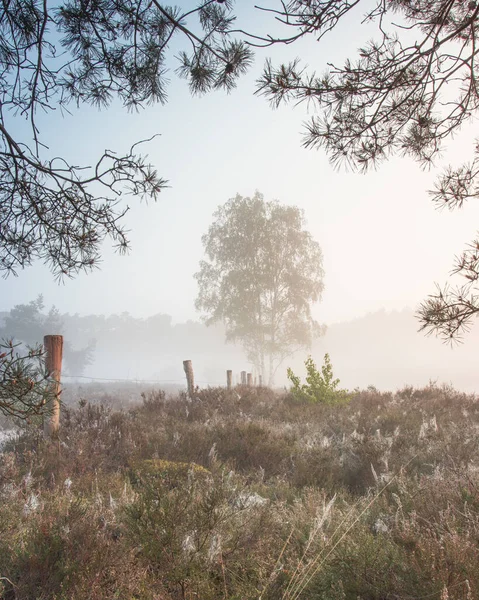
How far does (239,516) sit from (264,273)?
1077 inches

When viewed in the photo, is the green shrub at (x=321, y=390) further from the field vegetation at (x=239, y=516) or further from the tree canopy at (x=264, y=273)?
the tree canopy at (x=264, y=273)

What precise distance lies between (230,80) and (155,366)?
128m

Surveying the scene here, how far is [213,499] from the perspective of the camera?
2.20 metres

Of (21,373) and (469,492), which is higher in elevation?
(21,373)

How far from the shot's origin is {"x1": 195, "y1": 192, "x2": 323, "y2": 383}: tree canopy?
98.2ft

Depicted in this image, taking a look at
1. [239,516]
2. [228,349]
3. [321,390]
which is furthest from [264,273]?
[228,349]

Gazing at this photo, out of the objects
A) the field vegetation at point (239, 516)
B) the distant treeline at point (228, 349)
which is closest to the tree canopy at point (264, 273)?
the field vegetation at point (239, 516)

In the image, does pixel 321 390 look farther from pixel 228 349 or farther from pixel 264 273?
pixel 228 349

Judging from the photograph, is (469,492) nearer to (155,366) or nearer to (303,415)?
(303,415)

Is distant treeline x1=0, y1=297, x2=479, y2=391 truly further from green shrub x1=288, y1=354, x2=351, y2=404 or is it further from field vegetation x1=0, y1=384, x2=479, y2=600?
field vegetation x1=0, y1=384, x2=479, y2=600

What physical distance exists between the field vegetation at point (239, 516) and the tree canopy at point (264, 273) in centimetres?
2252

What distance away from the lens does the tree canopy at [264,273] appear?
29.9 meters

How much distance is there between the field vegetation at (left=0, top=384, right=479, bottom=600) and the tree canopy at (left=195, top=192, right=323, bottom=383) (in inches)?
886

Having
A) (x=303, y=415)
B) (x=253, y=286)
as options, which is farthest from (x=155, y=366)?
(x=303, y=415)
